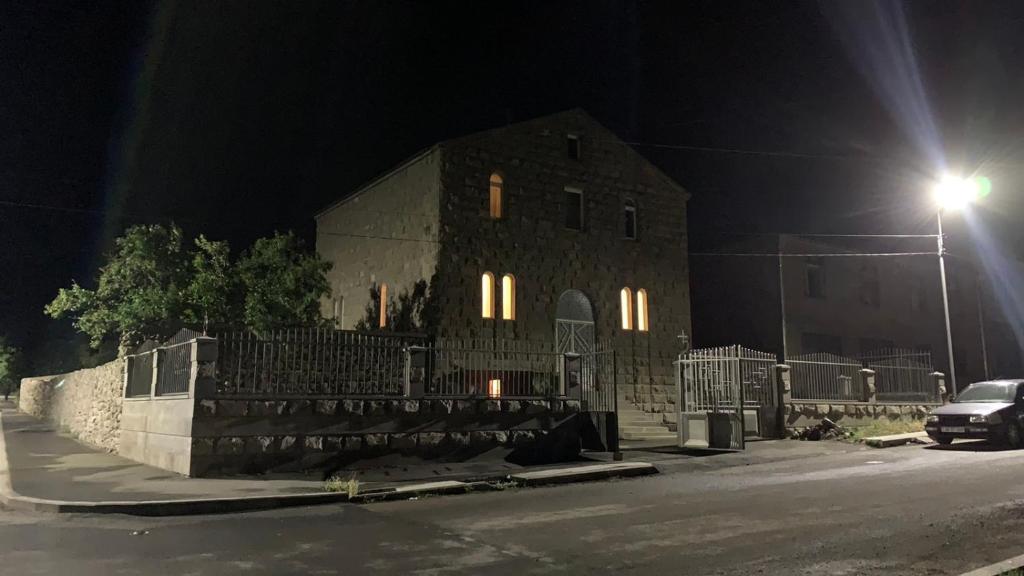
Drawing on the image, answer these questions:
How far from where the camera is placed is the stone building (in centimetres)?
2002

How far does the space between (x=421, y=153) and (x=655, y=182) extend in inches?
345

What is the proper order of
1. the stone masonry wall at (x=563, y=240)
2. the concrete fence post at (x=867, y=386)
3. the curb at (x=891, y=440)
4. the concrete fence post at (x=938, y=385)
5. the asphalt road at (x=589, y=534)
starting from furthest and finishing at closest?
the concrete fence post at (x=938, y=385), the concrete fence post at (x=867, y=386), the stone masonry wall at (x=563, y=240), the curb at (x=891, y=440), the asphalt road at (x=589, y=534)

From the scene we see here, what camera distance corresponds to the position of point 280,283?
1936cm

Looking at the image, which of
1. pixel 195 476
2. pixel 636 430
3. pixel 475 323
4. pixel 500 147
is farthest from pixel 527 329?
pixel 195 476

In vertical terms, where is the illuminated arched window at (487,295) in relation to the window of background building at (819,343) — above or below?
above

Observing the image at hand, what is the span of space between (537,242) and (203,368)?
39.3ft

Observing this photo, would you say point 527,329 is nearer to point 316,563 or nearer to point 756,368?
point 756,368

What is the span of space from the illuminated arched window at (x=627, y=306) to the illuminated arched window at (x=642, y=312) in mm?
348

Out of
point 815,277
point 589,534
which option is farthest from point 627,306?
point 589,534

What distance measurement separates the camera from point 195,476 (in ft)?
36.6

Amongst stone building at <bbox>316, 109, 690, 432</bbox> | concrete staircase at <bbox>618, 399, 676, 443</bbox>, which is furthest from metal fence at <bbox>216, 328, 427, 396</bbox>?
concrete staircase at <bbox>618, 399, 676, 443</bbox>

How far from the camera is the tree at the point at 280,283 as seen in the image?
62.3 feet

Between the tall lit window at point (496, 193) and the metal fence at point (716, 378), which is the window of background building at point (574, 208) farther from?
the metal fence at point (716, 378)

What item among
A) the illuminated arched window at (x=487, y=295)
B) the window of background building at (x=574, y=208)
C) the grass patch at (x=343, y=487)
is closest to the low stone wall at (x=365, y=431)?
the grass patch at (x=343, y=487)
